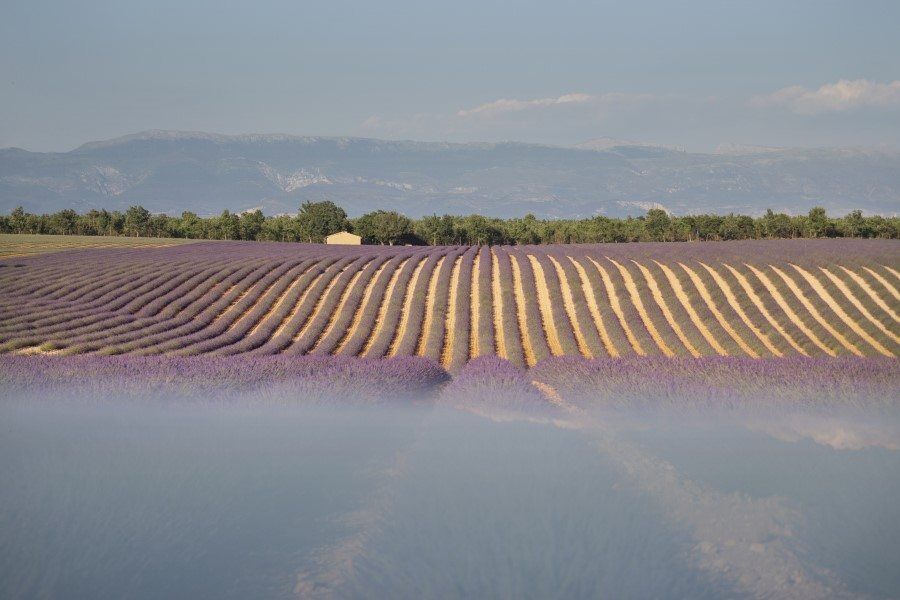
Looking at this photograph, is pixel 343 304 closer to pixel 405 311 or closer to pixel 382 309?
pixel 382 309

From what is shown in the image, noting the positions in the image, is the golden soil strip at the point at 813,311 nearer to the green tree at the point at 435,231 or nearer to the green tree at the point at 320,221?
the green tree at the point at 435,231

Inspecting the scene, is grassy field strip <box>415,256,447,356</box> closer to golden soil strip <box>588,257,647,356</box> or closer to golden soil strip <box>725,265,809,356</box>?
golden soil strip <box>588,257,647,356</box>

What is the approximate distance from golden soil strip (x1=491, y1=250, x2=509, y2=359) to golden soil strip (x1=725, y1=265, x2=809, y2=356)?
8496 millimetres

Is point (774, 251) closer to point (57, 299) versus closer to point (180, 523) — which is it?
point (57, 299)

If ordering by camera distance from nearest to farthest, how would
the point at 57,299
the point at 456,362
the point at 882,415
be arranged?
the point at 882,415 < the point at 456,362 < the point at 57,299

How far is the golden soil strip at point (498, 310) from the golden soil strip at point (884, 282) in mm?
14388

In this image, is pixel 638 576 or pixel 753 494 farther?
pixel 753 494

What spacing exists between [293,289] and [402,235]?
182ft

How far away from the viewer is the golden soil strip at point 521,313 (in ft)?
70.9

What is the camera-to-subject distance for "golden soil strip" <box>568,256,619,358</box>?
2283 cm

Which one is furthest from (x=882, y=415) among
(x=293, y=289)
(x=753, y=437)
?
(x=293, y=289)

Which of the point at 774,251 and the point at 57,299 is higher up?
the point at 774,251

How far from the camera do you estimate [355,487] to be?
880 cm

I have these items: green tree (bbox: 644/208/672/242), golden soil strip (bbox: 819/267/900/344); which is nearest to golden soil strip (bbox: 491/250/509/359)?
golden soil strip (bbox: 819/267/900/344)
